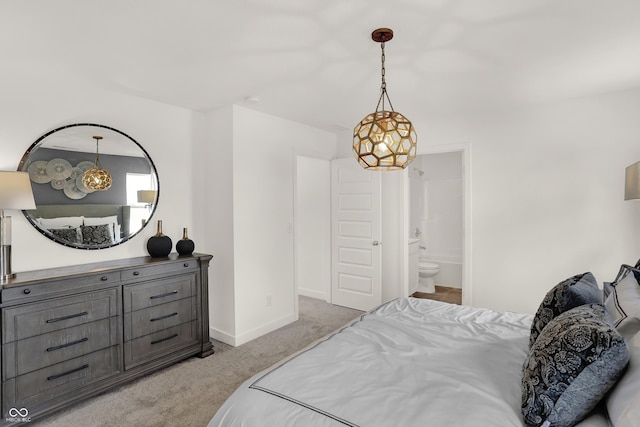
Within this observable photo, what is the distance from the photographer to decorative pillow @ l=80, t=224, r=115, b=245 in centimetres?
293

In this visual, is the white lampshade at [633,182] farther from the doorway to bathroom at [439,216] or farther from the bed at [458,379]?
→ the doorway to bathroom at [439,216]

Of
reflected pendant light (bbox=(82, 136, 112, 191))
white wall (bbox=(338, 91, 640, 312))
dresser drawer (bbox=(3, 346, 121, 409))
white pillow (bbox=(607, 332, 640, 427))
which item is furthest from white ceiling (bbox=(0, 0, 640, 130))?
dresser drawer (bbox=(3, 346, 121, 409))

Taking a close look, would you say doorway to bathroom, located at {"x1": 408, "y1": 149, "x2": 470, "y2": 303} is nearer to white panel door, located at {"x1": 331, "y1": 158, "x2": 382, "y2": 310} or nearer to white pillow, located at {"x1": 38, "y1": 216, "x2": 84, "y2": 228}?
white panel door, located at {"x1": 331, "y1": 158, "x2": 382, "y2": 310}

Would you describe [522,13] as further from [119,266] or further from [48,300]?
[48,300]

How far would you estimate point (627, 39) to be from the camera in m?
2.19

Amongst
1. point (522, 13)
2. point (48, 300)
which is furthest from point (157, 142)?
point (522, 13)

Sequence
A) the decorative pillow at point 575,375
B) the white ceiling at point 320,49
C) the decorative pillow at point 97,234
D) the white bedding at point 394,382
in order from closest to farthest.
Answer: the decorative pillow at point 575,375 < the white bedding at point 394,382 < the white ceiling at point 320,49 < the decorative pillow at point 97,234

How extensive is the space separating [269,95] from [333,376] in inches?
100

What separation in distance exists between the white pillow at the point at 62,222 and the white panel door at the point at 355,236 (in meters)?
2.94

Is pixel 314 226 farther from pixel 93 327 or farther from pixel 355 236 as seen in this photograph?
pixel 93 327

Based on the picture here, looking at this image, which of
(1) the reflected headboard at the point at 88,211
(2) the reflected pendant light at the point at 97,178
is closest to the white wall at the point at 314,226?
Result: (1) the reflected headboard at the point at 88,211

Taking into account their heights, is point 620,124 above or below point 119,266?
above

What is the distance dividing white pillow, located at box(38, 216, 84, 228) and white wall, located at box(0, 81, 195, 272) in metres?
0.09

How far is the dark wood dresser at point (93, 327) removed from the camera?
87.0 inches
